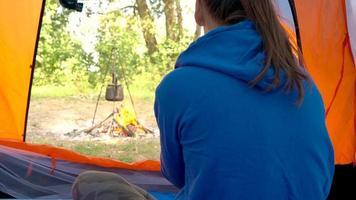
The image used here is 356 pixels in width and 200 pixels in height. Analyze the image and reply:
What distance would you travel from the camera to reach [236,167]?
3.12 feet

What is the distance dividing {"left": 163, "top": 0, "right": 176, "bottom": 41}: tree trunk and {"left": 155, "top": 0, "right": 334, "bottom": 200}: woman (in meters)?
4.75

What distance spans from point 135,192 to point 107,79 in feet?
12.4

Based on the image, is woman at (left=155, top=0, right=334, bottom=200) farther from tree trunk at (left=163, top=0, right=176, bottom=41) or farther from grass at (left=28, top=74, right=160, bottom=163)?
tree trunk at (left=163, top=0, right=176, bottom=41)

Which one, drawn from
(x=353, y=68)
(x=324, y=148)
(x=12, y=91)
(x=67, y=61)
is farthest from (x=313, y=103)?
(x=67, y=61)

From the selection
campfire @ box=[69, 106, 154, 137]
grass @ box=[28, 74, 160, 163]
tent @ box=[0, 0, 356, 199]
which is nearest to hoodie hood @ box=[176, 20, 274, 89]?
tent @ box=[0, 0, 356, 199]

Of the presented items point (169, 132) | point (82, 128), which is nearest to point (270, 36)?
point (169, 132)

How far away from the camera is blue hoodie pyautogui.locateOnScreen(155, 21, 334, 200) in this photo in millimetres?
940

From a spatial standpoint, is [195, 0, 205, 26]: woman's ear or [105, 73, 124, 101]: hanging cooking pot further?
[105, 73, 124, 101]: hanging cooking pot

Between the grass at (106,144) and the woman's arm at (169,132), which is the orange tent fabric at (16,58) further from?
the woman's arm at (169,132)

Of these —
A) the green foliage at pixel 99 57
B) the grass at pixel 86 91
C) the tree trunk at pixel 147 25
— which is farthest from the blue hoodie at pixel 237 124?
the tree trunk at pixel 147 25

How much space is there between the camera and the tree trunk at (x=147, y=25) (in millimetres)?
5594

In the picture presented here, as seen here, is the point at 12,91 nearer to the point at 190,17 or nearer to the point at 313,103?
the point at 313,103

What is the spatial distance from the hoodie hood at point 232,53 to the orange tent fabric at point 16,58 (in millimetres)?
1870

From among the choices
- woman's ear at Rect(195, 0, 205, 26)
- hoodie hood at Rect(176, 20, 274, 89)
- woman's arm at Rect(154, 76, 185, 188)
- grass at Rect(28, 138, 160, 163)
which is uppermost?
woman's ear at Rect(195, 0, 205, 26)
